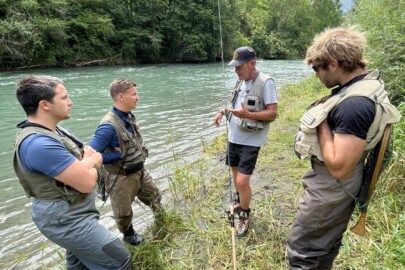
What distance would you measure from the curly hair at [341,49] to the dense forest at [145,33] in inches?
179

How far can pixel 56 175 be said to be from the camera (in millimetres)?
1923

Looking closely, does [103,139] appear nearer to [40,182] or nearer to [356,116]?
[40,182]

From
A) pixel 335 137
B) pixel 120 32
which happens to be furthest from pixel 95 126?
pixel 120 32

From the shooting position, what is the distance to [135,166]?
3.09 m

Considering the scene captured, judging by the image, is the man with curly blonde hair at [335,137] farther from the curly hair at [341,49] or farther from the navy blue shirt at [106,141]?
the navy blue shirt at [106,141]

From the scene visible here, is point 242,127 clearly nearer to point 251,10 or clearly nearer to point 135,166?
point 135,166

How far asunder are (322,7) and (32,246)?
81.4 metres

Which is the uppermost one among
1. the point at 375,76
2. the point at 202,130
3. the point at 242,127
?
the point at 375,76

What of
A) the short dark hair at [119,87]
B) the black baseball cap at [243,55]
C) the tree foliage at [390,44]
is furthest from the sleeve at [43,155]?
the tree foliage at [390,44]

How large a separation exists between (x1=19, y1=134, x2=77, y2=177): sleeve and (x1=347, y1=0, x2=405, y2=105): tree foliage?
16.6ft

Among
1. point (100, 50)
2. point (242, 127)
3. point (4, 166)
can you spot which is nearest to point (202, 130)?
point (4, 166)

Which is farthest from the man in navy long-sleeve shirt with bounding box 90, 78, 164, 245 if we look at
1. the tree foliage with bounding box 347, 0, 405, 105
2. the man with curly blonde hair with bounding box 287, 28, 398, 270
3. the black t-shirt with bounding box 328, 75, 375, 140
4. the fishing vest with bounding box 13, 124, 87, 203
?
the tree foliage with bounding box 347, 0, 405, 105

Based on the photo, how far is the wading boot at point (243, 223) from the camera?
337 centimetres

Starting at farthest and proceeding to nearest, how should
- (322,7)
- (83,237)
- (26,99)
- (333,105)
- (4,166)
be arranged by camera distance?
(322,7), (4,166), (83,237), (26,99), (333,105)
